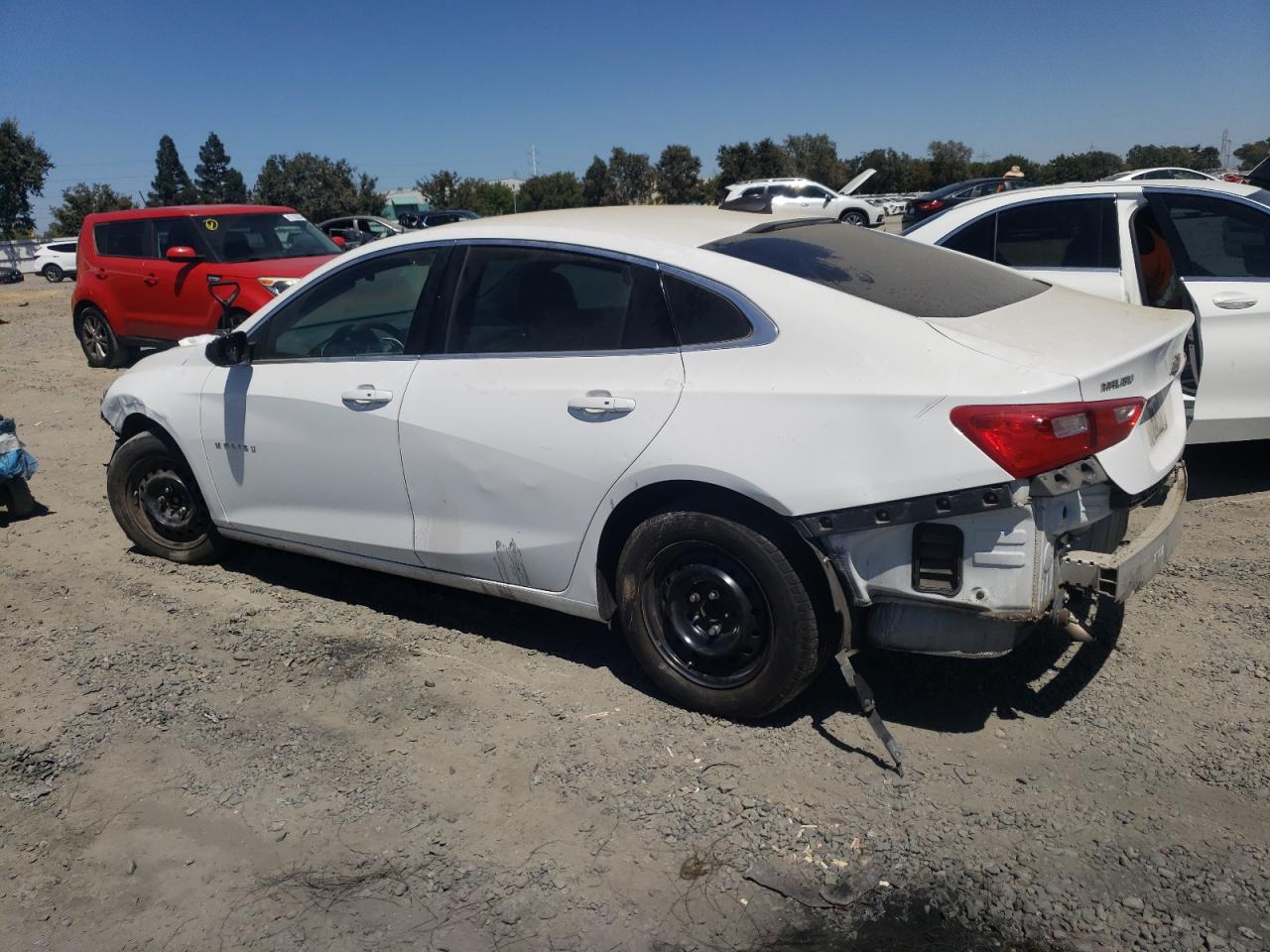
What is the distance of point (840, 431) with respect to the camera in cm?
324

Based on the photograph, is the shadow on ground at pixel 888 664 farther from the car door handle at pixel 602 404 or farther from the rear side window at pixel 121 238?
the rear side window at pixel 121 238

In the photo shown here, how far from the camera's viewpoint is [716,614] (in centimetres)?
368

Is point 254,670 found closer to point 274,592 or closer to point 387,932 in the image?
point 274,592

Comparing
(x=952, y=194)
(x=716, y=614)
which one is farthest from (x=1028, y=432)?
(x=952, y=194)

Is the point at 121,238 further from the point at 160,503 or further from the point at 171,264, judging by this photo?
the point at 160,503

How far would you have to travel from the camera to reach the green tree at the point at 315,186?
224ft

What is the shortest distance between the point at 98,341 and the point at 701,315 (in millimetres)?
11333

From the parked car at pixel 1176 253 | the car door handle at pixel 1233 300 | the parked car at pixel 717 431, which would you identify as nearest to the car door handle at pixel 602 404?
the parked car at pixel 717 431

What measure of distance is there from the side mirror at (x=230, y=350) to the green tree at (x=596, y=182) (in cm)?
5732

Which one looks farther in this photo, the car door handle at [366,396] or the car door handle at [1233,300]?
the car door handle at [1233,300]

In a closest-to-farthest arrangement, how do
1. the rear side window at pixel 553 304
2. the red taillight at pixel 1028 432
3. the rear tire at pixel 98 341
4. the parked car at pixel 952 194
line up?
1. the red taillight at pixel 1028 432
2. the rear side window at pixel 553 304
3. the rear tire at pixel 98 341
4. the parked car at pixel 952 194

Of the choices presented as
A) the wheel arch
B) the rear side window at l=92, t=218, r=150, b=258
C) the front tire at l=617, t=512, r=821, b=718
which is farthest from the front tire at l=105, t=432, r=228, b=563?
the rear side window at l=92, t=218, r=150, b=258

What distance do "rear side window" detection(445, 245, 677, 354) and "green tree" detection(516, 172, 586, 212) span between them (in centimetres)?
5550

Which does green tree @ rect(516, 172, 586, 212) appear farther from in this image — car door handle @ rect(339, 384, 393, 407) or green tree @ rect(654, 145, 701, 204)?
car door handle @ rect(339, 384, 393, 407)
